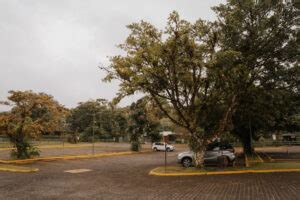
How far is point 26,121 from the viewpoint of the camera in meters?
27.4

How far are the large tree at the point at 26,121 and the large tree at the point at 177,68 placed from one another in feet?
31.5

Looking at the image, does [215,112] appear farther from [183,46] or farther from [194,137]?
[183,46]

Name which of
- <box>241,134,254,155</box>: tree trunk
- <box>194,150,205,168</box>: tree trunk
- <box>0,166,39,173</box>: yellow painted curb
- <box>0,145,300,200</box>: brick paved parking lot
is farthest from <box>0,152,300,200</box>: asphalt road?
<box>241,134,254,155</box>: tree trunk

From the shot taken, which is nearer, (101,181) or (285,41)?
(101,181)

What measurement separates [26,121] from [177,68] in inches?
563

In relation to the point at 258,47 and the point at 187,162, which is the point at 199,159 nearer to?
the point at 187,162

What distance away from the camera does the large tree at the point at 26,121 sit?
2714 cm

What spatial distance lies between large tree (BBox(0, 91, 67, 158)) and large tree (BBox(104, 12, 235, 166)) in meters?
9.60

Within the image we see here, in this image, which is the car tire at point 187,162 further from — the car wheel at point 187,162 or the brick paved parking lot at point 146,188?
the brick paved parking lot at point 146,188

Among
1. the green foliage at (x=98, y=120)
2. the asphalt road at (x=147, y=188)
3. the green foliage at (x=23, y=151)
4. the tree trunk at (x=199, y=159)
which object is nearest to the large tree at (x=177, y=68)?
the tree trunk at (x=199, y=159)

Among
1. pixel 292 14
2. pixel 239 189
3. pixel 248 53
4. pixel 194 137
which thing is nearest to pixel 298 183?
pixel 239 189

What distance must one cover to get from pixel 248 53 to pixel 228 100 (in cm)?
430

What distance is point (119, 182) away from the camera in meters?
16.5

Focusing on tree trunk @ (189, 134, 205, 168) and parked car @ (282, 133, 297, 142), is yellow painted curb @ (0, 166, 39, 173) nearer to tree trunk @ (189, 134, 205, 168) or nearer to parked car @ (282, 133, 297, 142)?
tree trunk @ (189, 134, 205, 168)
